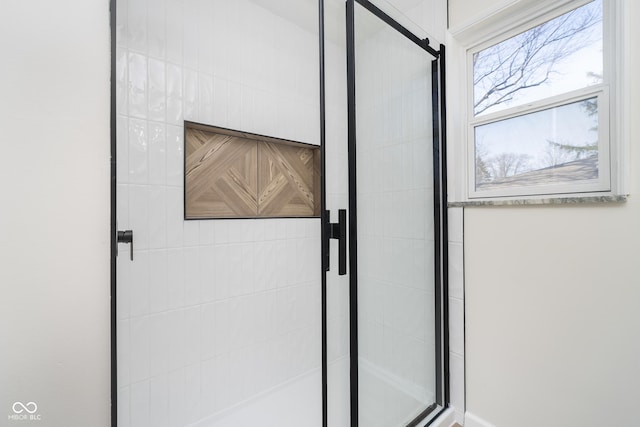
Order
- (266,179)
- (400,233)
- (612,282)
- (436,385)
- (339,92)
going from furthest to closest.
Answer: (266,179), (436,385), (400,233), (339,92), (612,282)

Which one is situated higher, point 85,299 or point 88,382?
point 85,299

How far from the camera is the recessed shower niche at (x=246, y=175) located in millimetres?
1594

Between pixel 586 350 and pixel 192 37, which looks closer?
pixel 586 350

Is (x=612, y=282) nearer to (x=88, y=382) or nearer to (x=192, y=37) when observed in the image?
(x=88, y=382)

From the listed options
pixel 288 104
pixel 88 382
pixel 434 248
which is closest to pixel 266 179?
pixel 288 104

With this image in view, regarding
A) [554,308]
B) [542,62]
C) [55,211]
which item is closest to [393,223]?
[554,308]

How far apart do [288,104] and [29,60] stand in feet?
4.61

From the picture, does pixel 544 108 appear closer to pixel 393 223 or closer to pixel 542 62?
pixel 542 62

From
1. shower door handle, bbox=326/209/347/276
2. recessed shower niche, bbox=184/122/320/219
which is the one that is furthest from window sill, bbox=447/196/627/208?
recessed shower niche, bbox=184/122/320/219

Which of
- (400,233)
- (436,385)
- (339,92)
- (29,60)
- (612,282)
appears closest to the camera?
(29,60)

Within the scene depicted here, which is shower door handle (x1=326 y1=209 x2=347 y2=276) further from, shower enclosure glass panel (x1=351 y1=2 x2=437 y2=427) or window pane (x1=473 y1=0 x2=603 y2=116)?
window pane (x1=473 y1=0 x2=603 y2=116)

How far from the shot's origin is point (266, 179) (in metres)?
1.88

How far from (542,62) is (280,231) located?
1.69 m

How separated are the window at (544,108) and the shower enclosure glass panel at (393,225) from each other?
0.86 ft
